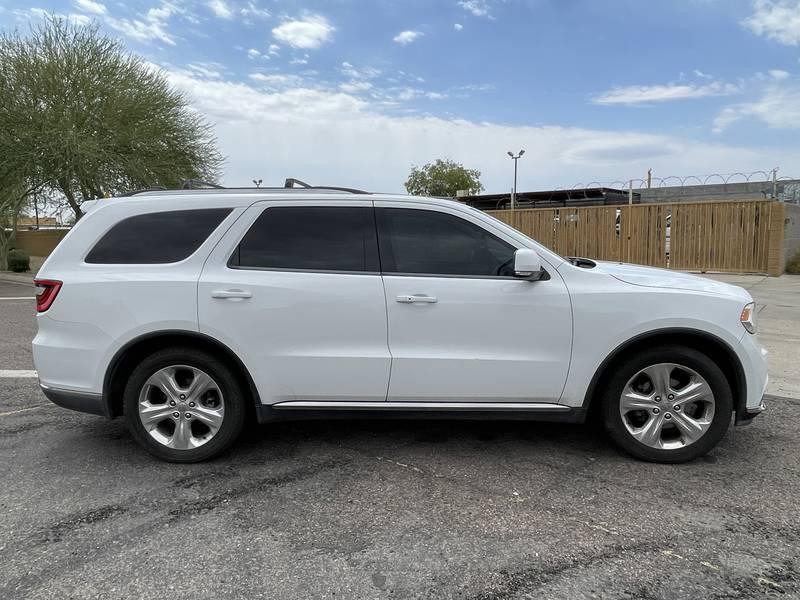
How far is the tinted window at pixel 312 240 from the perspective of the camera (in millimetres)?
3830

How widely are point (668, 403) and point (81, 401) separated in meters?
3.83

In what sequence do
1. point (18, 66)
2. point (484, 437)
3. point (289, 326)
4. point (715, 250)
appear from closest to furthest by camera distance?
point (289, 326) → point (484, 437) → point (715, 250) → point (18, 66)

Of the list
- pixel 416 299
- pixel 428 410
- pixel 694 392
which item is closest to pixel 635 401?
pixel 694 392

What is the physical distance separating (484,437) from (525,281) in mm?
1331

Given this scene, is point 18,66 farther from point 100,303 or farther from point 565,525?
point 565,525

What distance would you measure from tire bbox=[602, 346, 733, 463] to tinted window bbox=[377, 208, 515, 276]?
42.0 inches

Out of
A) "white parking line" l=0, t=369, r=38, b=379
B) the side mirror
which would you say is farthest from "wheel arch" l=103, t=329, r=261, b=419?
"white parking line" l=0, t=369, r=38, b=379

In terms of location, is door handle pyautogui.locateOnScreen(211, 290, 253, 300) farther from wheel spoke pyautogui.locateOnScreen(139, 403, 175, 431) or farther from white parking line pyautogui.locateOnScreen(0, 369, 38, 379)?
white parking line pyautogui.locateOnScreen(0, 369, 38, 379)

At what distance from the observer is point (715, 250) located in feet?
57.1

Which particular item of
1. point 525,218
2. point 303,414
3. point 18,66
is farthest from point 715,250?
point 18,66

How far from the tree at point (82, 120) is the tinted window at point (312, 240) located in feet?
58.4

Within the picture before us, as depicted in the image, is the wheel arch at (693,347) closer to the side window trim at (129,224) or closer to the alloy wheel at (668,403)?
the alloy wheel at (668,403)

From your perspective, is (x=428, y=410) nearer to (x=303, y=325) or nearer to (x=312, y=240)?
(x=303, y=325)

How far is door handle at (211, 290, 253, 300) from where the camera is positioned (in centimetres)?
371
